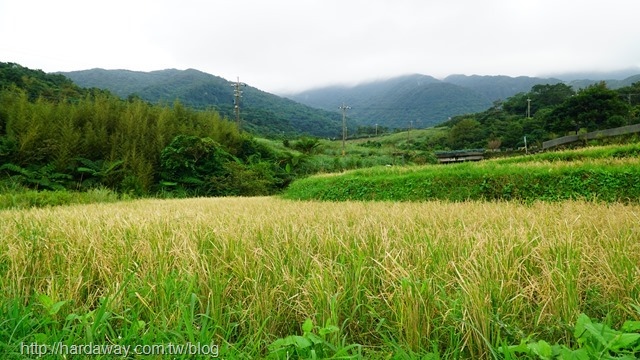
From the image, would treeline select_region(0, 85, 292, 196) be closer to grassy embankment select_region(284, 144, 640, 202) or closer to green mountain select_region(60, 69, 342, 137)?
grassy embankment select_region(284, 144, 640, 202)

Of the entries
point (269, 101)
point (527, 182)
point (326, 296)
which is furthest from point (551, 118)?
point (269, 101)

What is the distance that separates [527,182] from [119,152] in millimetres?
16973

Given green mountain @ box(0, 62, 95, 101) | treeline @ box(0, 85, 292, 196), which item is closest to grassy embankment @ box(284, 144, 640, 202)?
treeline @ box(0, 85, 292, 196)

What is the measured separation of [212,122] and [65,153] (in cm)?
904

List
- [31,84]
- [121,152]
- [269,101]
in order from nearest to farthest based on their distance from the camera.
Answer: [121,152] < [31,84] < [269,101]

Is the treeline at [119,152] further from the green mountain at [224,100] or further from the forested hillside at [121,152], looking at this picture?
the green mountain at [224,100]

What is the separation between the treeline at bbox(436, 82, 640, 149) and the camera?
95.7ft

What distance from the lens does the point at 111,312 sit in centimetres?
133

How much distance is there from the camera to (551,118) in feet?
109

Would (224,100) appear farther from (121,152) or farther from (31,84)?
(121,152)

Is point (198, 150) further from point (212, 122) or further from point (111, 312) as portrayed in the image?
point (111, 312)

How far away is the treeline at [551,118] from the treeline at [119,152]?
1929 centimetres

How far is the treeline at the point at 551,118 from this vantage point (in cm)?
2916

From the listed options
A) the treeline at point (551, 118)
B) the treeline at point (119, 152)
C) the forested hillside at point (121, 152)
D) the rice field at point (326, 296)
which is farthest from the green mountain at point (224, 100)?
the rice field at point (326, 296)
